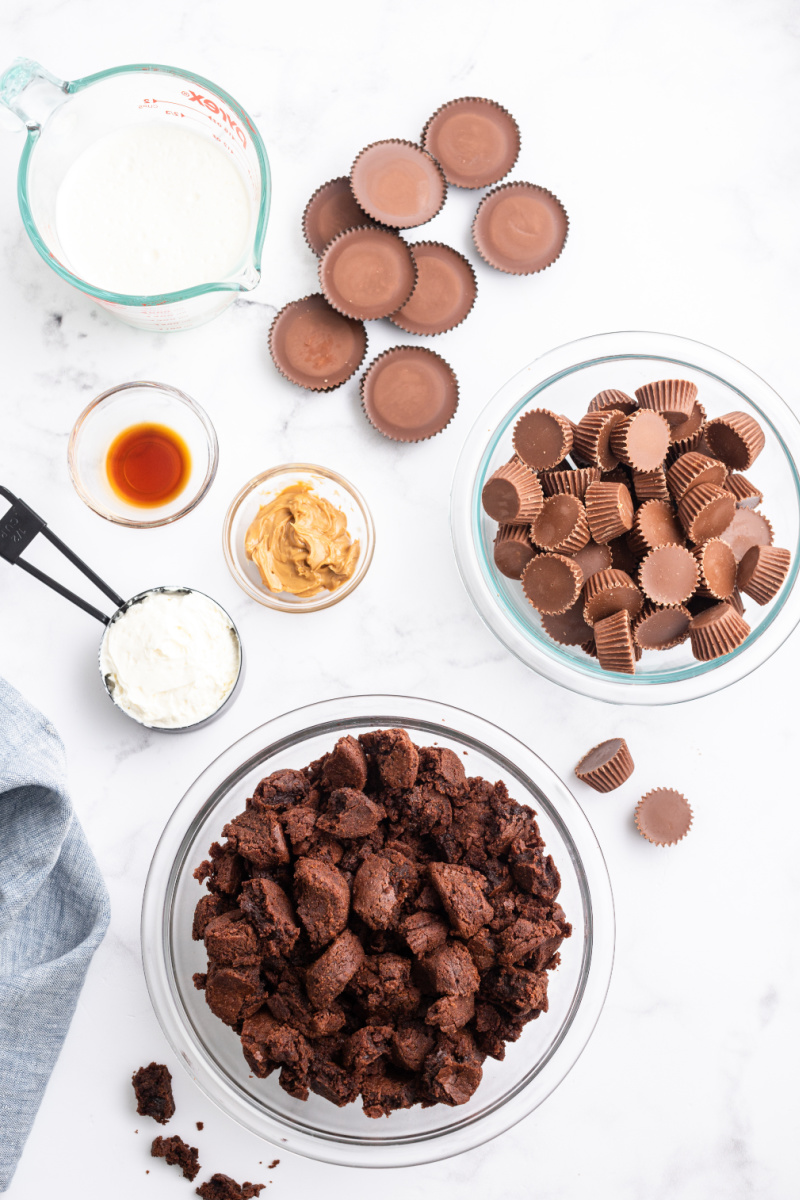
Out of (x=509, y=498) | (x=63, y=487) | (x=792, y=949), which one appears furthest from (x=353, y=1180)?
(x=63, y=487)

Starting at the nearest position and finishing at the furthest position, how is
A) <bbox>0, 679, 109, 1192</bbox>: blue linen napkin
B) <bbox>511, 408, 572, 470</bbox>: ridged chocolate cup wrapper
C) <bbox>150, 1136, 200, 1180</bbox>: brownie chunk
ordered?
<bbox>0, 679, 109, 1192</bbox>: blue linen napkin < <bbox>511, 408, 572, 470</bbox>: ridged chocolate cup wrapper < <bbox>150, 1136, 200, 1180</bbox>: brownie chunk

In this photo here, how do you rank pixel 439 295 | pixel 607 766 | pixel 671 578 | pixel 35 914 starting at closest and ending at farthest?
1. pixel 671 578
2. pixel 35 914
3. pixel 607 766
4. pixel 439 295

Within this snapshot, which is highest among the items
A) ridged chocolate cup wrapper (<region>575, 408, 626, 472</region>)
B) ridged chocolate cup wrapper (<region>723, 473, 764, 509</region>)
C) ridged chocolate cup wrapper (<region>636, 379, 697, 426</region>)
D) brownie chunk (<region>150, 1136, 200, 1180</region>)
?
ridged chocolate cup wrapper (<region>636, 379, 697, 426</region>)

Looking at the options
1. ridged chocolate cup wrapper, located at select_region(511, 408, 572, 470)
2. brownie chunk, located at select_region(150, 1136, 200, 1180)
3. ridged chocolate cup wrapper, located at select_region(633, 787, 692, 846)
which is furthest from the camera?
ridged chocolate cup wrapper, located at select_region(633, 787, 692, 846)

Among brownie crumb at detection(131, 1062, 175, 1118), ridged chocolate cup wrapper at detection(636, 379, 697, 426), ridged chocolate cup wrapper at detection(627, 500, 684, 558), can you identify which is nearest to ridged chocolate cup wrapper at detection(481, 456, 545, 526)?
ridged chocolate cup wrapper at detection(627, 500, 684, 558)

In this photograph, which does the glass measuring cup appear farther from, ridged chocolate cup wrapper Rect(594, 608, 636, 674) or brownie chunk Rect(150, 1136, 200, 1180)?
brownie chunk Rect(150, 1136, 200, 1180)

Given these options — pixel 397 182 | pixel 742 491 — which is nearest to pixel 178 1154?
pixel 742 491

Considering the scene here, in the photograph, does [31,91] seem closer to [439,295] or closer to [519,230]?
[439,295]
